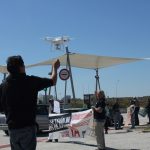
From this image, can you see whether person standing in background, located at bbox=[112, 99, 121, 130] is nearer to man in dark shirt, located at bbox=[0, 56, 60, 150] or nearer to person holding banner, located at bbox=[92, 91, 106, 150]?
person holding banner, located at bbox=[92, 91, 106, 150]

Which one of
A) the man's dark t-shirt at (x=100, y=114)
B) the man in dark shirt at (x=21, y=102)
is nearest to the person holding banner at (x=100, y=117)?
the man's dark t-shirt at (x=100, y=114)

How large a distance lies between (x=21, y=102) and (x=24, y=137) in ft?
1.33

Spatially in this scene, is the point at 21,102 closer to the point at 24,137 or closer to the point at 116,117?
the point at 24,137

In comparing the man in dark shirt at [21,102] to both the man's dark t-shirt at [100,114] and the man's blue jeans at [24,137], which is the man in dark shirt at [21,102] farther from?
the man's dark t-shirt at [100,114]

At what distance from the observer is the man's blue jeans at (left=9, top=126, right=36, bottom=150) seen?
5730 millimetres

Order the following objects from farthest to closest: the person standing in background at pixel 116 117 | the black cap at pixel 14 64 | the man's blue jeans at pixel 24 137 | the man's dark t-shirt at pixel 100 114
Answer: the person standing in background at pixel 116 117 → the man's dark t-shirt at pixel 100 114 → the black cap at pixel 14 64 → the man's blue jeans at pixel 24 137

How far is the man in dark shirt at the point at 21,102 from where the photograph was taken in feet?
18.8

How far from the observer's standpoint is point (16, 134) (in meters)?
5.75

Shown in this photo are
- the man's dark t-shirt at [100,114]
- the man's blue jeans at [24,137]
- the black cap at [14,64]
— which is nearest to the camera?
the man's blue jeans at [24,137]

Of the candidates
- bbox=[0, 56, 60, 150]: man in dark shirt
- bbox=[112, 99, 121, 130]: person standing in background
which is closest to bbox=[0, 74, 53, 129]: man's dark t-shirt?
bbox=[0, 56, 60, 150]: man in dark shirt

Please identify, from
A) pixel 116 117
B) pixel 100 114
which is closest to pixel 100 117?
pixel 100 114

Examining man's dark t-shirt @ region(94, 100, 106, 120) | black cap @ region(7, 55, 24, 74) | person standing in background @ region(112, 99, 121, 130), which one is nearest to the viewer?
black cap @ region(7, 55, 24, 74)

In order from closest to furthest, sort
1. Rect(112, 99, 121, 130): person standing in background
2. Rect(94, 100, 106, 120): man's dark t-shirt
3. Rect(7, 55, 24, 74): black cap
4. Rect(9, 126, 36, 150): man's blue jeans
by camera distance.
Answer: Rect(9, 126, 36, 150): man's blue jeans → Rect(7, 55, 24, 74): black cap → Rect(94, 100, 106, 120): man's dark t-shirt → Rect(112, 99, 121, 130): person standing in background

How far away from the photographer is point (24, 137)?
226 inches
